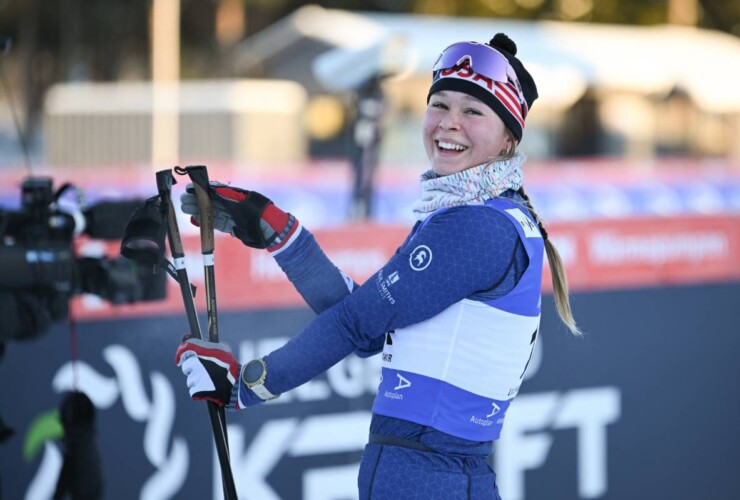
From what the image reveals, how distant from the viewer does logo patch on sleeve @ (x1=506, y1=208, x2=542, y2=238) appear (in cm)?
252

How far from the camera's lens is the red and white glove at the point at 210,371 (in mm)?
2424

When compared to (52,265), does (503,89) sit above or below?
above

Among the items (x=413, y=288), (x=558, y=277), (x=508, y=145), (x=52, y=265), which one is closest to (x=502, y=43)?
(x=508, y=145)

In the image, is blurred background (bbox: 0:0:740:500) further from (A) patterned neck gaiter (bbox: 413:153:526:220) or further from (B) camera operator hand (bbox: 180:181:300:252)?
(A) patterned neck gaiter (bbox: 413:153:526:220)

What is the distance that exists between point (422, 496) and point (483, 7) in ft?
108

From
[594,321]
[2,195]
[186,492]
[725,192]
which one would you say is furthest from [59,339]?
[725,192]

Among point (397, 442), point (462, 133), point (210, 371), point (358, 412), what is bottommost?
point (358, 412)

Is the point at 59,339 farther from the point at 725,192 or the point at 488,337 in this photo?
the point at 725,192

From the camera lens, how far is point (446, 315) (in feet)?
8.16

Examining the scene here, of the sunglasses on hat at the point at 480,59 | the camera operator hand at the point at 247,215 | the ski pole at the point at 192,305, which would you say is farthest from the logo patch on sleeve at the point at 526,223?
the ski pole at the point at 192,305

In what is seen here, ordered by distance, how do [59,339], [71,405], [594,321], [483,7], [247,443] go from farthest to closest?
[483,7] → [594,321] → [247,443] → [59,339] → [71,405]

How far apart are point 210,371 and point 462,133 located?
0.78 metres

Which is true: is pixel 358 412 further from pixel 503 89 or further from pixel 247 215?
pixel 503 89

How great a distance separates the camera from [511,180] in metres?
2.60
